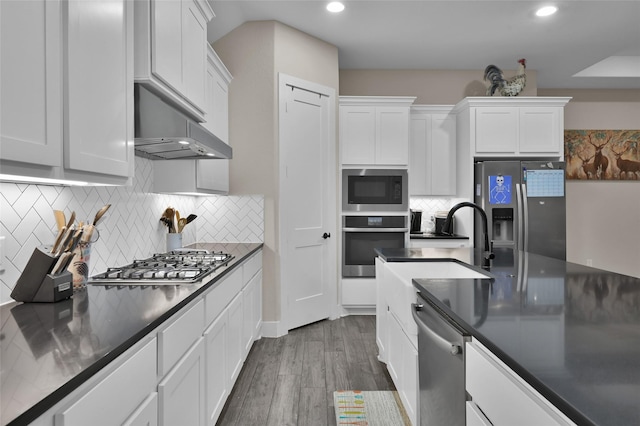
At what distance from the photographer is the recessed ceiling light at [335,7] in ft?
11.0

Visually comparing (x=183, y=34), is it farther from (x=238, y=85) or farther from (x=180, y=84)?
(x=238, y=85)

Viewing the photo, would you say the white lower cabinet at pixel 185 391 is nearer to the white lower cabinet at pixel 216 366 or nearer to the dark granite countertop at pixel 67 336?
the white lower cabinet at pixel 216 366

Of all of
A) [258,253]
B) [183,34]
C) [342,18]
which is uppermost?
[342,18]

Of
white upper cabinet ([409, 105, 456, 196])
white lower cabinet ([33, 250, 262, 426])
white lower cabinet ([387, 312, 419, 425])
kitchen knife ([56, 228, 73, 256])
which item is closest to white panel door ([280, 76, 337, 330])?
white lower cabinet ([33, 250, 262, 426])

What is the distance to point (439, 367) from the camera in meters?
1.48

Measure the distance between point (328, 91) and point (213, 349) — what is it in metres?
2.97

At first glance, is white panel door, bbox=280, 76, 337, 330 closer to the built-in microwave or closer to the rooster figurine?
the built-in microwave

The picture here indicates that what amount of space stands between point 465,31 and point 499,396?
12.8ft

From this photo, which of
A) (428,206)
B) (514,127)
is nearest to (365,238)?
(428,206)

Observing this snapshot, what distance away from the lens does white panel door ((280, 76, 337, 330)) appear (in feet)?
12.5

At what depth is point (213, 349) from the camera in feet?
6.68

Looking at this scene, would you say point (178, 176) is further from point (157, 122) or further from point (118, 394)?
point (118, 394)

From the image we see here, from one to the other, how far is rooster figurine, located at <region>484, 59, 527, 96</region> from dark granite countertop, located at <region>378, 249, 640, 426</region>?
125 inches

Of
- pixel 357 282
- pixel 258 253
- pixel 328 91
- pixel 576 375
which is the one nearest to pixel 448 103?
pixel 328 91
